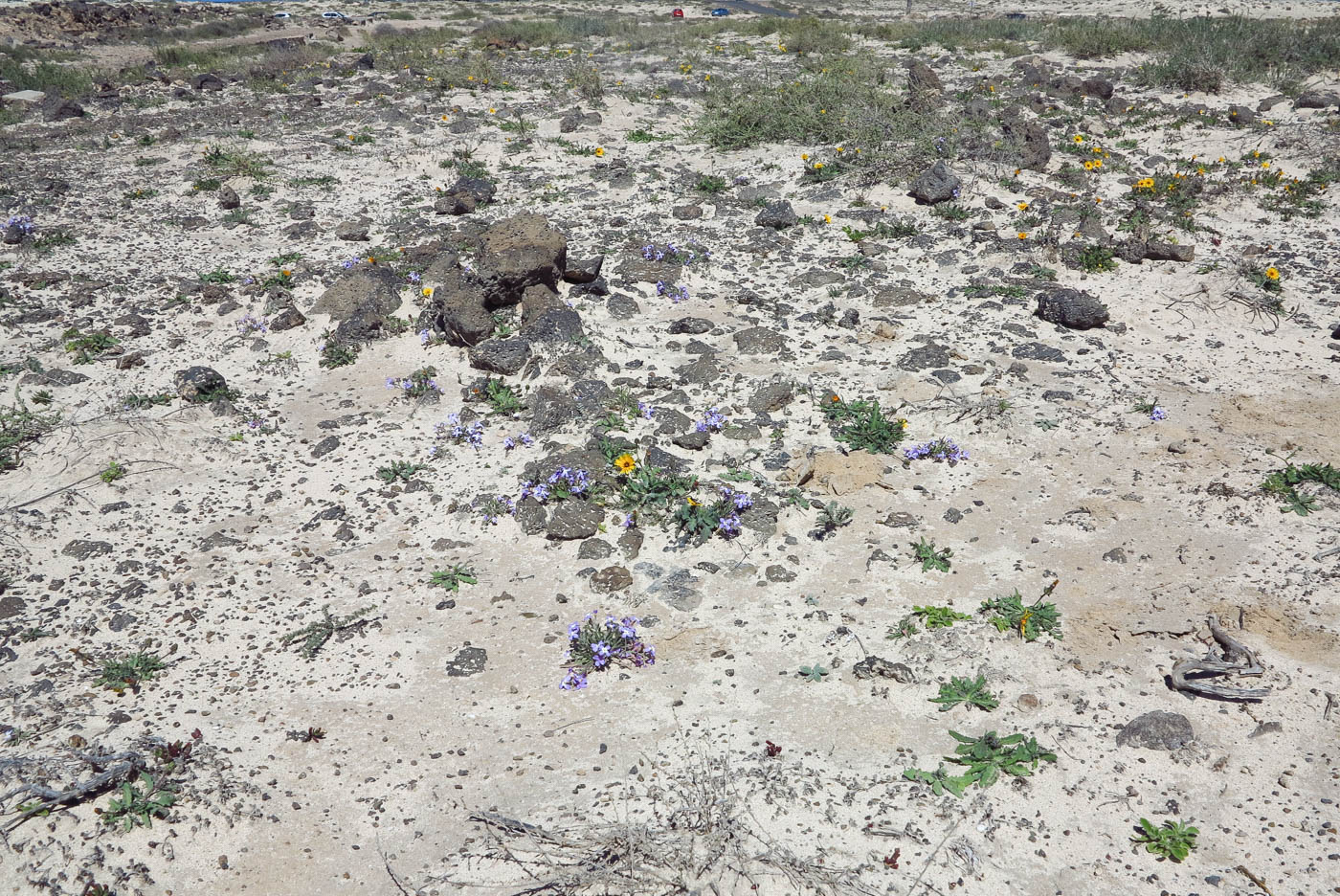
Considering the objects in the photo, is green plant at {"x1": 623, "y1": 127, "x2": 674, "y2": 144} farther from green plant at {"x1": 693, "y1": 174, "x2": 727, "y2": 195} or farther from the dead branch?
the dead branch

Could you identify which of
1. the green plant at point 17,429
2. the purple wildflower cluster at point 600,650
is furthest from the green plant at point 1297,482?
the green plant at point 17,429

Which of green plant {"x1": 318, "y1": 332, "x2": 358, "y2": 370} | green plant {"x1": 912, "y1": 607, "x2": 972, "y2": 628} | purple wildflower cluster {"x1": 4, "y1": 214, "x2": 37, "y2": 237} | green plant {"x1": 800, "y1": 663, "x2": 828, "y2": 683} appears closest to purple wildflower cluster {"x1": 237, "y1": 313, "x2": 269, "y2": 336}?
green plant {"x1": 318, "y1": 332, "x2": 358, "y2": 370}

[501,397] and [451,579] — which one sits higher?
[501,397]

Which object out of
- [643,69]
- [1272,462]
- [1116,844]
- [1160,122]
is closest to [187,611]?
[1116,844]

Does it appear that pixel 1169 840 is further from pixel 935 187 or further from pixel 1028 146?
pixel 1028 146

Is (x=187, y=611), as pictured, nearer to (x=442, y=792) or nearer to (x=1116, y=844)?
(x=442, y=792)

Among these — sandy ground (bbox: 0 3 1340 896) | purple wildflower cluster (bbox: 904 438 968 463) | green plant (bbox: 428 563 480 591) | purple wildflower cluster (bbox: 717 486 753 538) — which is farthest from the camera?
purple wildflower cluster (bbox: 904 438 968 463)

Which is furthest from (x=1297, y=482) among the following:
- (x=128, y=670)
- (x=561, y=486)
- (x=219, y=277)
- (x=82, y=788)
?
(x=219, y=277)
